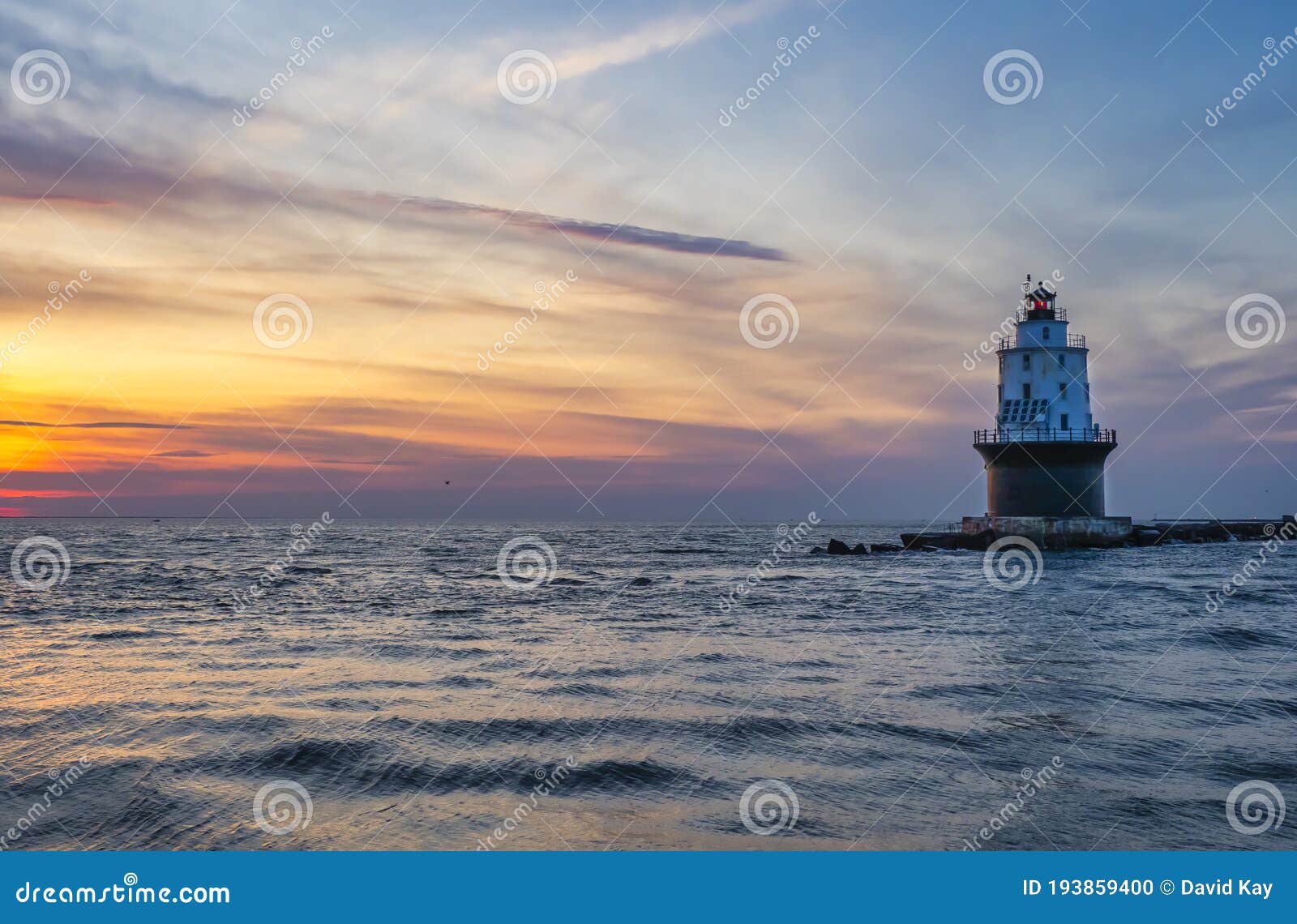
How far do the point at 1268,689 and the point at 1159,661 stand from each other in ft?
12.2

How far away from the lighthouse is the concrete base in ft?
0.17

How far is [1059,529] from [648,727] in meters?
50.0

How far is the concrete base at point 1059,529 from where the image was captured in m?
58.1

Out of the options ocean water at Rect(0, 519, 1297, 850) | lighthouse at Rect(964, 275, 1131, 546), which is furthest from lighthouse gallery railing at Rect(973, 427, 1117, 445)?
ocean water at Rect(0, 519, 1297, 850)

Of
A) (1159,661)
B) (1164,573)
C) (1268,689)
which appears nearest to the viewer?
(1268,689)

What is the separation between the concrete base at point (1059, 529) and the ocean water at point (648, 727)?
73.2ft

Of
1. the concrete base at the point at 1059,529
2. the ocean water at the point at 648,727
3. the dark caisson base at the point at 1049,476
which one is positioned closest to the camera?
the ocean water at the point at 648,727

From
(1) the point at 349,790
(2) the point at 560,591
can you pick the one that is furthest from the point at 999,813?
(2) the point at 560,591

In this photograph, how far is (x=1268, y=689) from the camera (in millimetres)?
18266

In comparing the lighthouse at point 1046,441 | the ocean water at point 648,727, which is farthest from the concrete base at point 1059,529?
the ocean water at point 648,727

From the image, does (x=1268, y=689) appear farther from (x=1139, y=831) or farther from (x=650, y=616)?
(x=650, y=616)

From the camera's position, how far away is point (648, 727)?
15.2 meters

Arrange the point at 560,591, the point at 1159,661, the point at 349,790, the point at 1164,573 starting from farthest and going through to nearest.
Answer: the point at 1164,573, the point at 560,591, the point at 1159,661, the point at 349,790

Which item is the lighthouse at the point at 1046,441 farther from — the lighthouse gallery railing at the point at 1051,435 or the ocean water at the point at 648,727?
the ocean water at the point at 648,727
